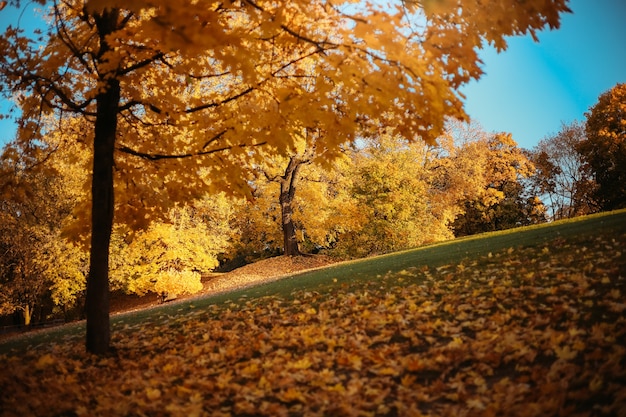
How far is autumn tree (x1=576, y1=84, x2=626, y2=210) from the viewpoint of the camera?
27906 millimetres

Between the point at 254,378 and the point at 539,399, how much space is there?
2.58 m

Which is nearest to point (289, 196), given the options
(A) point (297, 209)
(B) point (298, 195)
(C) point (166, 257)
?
(B) point (298, 195)

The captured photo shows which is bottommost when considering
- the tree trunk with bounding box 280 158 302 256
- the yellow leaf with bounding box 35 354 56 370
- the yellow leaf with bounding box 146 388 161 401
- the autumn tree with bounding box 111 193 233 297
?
the yellow leaf with bounding box 146 388 161 401

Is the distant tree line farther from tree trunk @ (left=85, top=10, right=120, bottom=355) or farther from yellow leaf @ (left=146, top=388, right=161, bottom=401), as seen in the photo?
yellow leaf @ (left=146, top=388, right=161, bottom=401)

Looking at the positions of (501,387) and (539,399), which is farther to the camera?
(501,387)

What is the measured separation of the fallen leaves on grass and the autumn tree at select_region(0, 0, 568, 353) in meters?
1.31

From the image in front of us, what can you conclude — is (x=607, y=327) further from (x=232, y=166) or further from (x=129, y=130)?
(x=129, y=130)

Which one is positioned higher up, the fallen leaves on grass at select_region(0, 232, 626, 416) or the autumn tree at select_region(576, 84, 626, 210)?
the autumn tree at select_region(576, 84, 626, 210)

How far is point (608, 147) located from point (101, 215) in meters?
31.4

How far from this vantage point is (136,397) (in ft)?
13.6

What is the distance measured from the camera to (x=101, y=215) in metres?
6.10

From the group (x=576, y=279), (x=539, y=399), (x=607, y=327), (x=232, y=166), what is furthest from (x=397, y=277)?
(x=539, y=399)

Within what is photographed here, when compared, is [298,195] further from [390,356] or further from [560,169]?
[560,169]

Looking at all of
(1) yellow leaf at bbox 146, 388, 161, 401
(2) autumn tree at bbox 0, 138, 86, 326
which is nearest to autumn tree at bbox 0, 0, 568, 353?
(1) yellow leaf at bbox 146, 388, 161, 401
